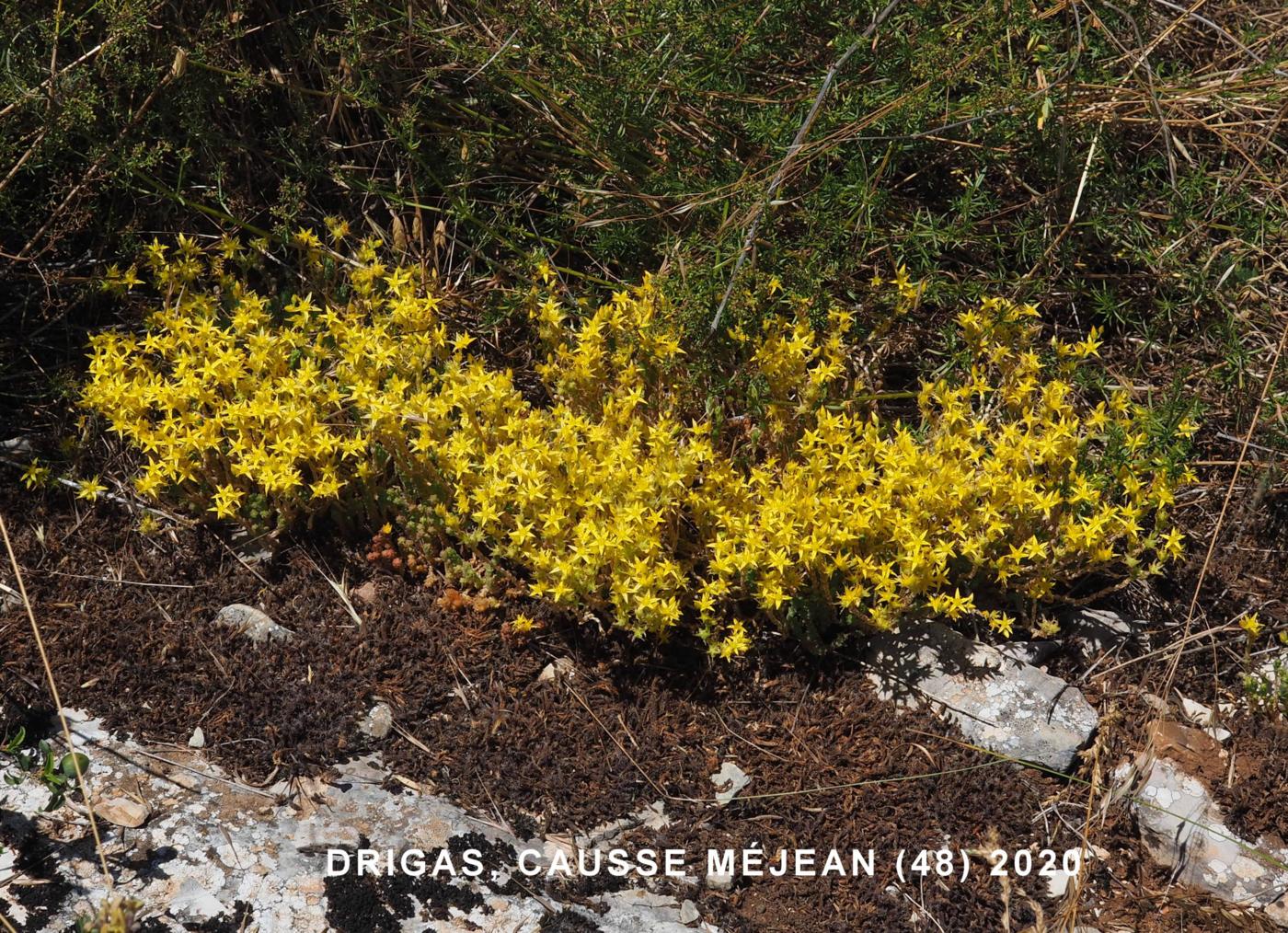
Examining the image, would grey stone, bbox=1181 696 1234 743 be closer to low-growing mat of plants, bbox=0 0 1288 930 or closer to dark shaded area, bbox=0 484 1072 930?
low-growing mat of plants, bbox=0 0 1288 930

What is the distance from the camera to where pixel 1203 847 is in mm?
3135

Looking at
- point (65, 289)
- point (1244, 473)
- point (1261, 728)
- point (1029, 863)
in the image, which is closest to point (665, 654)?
Answer: point (1029, 863)

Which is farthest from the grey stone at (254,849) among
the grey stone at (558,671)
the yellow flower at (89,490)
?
the yellow flower at (89,490)

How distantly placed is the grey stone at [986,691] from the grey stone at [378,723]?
1.47 metres

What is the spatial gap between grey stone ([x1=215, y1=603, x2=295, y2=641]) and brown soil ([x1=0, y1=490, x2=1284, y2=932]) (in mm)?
33

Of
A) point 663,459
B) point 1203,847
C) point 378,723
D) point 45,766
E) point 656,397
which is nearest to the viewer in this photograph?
point 45,766

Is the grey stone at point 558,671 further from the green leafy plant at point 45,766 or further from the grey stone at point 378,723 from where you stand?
the green leafy plant at point 45,766

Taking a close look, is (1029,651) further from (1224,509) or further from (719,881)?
(719,881)

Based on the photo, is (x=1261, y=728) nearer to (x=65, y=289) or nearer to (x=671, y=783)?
(x=671, y=783)

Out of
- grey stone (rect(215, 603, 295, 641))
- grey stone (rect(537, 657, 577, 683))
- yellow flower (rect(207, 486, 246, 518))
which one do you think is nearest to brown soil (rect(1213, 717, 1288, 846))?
grey stone (rect(537, 657, 577, 683))

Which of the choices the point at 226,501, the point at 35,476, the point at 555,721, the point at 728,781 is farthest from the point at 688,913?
the point at 35,476

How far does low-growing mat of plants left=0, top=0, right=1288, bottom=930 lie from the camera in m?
3.26

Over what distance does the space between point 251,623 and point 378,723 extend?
0.58 metres

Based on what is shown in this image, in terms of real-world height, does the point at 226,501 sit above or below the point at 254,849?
above
